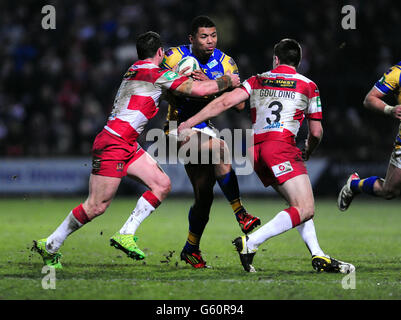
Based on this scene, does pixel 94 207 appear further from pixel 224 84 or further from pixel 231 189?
pixel 224 84

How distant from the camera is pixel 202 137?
745cm

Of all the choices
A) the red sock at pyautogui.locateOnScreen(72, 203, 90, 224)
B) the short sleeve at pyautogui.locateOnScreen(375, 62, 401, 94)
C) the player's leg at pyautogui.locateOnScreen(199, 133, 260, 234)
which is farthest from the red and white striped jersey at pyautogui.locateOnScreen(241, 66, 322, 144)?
the red sock at pyautogui.locateOnScreen(72, 203, 90, 224)

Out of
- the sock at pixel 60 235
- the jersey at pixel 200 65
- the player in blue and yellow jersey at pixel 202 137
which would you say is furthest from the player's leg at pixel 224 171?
the sock at pixel 60 235

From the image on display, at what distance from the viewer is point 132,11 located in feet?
64.5

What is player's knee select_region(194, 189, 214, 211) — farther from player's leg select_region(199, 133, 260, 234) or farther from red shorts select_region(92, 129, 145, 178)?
red shorts select_region(92, 129, 145, 178)

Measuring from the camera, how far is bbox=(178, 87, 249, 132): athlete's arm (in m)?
6.35

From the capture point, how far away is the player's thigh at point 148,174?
286 inches

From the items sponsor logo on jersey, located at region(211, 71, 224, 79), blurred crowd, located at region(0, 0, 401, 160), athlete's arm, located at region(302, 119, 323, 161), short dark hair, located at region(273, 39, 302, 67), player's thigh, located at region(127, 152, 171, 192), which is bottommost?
player's thigh, located at region(127, 152, 171, 192)

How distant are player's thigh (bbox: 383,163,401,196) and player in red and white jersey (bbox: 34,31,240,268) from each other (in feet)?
7.17

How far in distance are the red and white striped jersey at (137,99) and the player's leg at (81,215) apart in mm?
539

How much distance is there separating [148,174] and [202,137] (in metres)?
0.71
